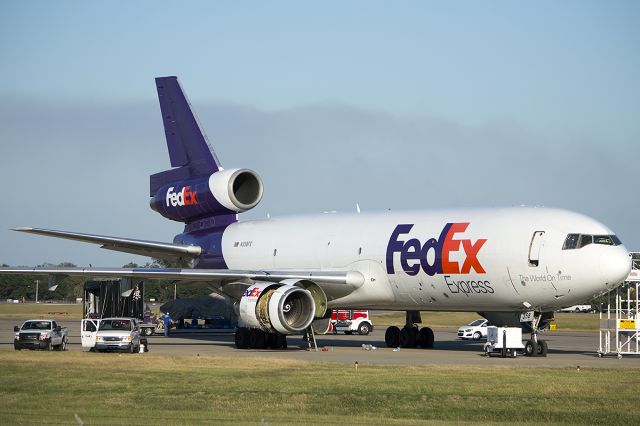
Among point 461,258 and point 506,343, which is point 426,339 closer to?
point 461,258

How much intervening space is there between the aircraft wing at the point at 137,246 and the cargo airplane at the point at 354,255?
0.06m

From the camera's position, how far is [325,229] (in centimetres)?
4262

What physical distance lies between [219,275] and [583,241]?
13577mm

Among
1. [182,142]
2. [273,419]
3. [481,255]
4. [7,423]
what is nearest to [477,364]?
[481,255]

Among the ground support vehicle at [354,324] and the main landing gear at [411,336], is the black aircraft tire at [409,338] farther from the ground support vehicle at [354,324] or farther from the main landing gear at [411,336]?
the ground support vehicle at [354,324]

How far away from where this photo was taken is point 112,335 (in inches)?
1350

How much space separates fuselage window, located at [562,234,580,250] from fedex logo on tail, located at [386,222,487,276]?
279cm

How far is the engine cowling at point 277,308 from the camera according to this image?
120 feet

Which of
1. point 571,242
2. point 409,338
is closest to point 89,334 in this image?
point 409,338

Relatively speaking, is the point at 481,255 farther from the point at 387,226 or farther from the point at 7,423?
the point at 7,423

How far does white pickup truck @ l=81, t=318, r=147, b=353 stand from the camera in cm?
3422

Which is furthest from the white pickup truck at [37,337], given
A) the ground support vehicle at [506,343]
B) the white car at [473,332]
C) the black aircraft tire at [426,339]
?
the white car at [473,332]

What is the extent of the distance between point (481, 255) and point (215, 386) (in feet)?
48.1

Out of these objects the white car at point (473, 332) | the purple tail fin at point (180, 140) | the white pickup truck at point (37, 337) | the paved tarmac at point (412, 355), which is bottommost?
the paved tarmac at point (412, 355)
